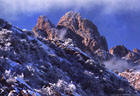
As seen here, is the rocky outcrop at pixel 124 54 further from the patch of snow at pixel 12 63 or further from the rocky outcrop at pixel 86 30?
the patch of snow at pixel 12 63

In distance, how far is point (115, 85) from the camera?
85.6 feet

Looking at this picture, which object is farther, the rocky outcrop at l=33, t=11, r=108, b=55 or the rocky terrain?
the rocky outcrop at l=33, t=11, r=108, b=55

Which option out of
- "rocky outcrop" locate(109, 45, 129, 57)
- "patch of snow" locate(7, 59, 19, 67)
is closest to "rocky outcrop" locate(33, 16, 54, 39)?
"rocky outcrop" locate(109, 45, 129, 57)

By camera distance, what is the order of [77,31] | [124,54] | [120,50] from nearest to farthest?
[77,31], [124,54], [120,50]

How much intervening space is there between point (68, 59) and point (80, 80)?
4.90 meters

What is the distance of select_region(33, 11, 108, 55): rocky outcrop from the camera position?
76.1 meters

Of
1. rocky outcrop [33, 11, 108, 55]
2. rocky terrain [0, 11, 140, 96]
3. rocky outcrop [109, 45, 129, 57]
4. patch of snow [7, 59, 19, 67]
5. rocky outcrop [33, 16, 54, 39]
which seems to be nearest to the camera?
rocky terrain [0, 11, 140, 96]

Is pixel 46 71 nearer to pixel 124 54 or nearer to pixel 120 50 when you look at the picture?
pixel 120 50

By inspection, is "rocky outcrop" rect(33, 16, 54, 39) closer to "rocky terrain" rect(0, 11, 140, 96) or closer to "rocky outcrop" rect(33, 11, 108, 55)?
"rocky outcrop" rect(33, 11, 108, 55)

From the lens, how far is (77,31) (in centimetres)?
8194

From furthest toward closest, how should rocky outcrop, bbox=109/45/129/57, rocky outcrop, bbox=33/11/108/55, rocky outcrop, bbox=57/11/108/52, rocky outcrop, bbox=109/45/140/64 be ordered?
1. rocky outcrop, bbox=109/45/129/57
2. rocky outcrop, bbox=109/45/140/64
3. rocky outcrop, bbox=57/11/108/52
4. rocky outcrop, bbox=33/11/108/55

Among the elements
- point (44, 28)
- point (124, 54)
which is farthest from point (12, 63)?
point (124, 54)

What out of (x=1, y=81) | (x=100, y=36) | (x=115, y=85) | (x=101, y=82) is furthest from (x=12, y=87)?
(x=100, y=36)

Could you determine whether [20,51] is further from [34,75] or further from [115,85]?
[115,85]
